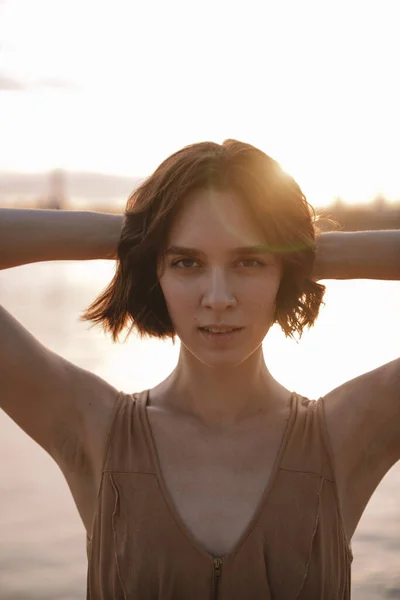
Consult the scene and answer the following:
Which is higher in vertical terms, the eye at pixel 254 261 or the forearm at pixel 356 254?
the forearm at pixel 356 254

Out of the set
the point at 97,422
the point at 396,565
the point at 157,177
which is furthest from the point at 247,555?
the point at 396,565

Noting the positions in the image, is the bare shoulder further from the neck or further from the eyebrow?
the eyebrow

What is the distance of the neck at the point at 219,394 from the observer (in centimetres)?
283

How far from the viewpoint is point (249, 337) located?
265cm

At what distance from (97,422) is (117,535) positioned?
30cm

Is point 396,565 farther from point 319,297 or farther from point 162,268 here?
point 162,268

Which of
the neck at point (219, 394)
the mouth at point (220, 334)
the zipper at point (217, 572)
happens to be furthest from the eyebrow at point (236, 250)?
the zipper at point (217, 572)

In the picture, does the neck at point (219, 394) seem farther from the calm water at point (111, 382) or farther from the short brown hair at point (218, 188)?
the calm water at point (111, 382)

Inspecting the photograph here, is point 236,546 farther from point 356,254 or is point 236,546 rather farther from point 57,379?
point 356,254

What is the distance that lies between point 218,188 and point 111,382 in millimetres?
4985

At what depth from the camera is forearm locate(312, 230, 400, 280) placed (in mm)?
2799

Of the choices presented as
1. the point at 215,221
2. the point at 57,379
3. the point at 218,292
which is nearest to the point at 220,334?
the point at 218,292

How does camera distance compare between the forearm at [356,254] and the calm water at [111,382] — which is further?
the calm water at [111,382]

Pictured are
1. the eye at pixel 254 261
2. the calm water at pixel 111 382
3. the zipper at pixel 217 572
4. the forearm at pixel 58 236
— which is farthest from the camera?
the calm water at pixel 111 382
